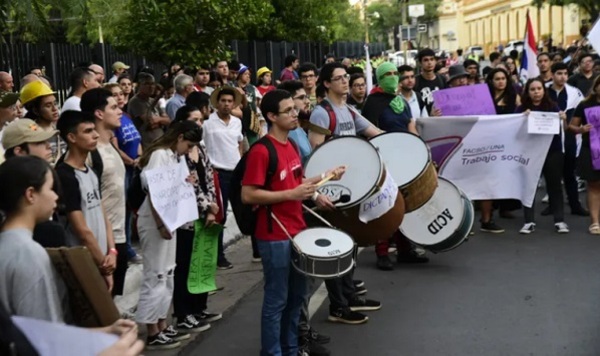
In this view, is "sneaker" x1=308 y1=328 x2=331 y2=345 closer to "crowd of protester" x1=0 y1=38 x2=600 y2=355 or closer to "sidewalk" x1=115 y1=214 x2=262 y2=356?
"crowd of protester" x1=0 y1=38 x2=600 y2=355

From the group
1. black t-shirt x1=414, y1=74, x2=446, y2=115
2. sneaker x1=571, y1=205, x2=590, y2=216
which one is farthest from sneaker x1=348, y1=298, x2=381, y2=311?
black t-shirt x1=414, y1=74, x2=446, y2=115

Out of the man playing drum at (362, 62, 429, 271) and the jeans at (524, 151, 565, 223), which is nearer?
the man playing drum at (362, 62, 429, 271)

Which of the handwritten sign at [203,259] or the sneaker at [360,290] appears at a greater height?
the handwritten sign at [203,259]

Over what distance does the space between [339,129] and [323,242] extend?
2425 mm

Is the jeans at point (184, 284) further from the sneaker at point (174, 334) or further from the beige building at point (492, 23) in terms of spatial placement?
the beige building at point (492, 23)

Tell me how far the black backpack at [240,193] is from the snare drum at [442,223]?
338 cm

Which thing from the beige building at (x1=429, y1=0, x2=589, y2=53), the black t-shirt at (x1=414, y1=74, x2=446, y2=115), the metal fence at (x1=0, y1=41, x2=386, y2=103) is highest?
the beige building at (x1=429, y1=0, x2=589, y2=53)

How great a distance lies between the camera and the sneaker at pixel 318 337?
669 centimetres

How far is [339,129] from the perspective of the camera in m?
8.12

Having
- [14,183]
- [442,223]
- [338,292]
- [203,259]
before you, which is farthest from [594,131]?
[14,183]

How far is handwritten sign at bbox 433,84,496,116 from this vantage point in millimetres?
11383

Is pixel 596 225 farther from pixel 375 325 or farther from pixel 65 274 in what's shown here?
pixel 65 274

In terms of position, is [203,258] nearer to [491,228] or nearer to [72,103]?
[72,103]

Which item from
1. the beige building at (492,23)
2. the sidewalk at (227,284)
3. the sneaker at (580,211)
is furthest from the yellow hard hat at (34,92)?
the beige building at (492,23)
